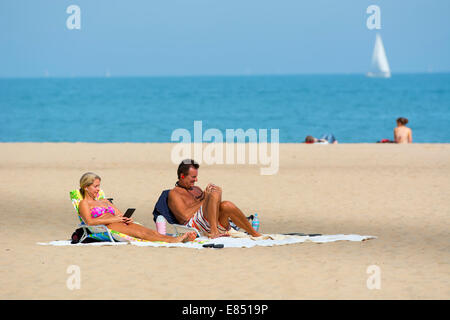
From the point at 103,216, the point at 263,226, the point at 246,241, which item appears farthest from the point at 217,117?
the point at 103,216

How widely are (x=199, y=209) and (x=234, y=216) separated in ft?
1.20

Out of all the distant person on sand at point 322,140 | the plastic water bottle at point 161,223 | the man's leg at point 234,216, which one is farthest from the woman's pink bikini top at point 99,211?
the distant person on sand at point 322,140

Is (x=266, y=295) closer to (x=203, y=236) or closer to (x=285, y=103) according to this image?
(x=203, y=236)

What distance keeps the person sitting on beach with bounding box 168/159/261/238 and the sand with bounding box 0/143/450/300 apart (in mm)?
424

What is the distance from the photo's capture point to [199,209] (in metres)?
8.55

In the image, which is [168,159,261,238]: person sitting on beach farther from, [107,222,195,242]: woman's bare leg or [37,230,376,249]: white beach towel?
[107,222,195,242]: woman's bare leg

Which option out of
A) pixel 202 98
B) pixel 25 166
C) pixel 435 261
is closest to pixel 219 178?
pixel 25 166

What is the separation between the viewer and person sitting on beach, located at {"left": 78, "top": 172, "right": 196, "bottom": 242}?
8174mm

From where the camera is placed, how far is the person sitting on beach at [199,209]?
333 inches

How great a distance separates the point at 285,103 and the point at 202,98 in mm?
11840

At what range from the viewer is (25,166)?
1612 cm

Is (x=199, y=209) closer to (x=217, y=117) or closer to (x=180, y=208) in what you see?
(x=180, y=208)

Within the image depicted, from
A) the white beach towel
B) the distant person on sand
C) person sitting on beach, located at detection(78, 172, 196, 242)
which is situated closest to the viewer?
person sitting on beach, located at detection(78, 172, 196, 242)

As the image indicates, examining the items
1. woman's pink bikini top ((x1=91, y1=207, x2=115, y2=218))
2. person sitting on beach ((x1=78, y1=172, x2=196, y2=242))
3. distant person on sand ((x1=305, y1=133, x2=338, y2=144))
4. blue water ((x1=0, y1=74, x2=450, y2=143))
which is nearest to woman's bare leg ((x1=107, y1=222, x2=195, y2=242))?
person sitting on beach ((x1=78, y1=172, x2=196, y2=242))
